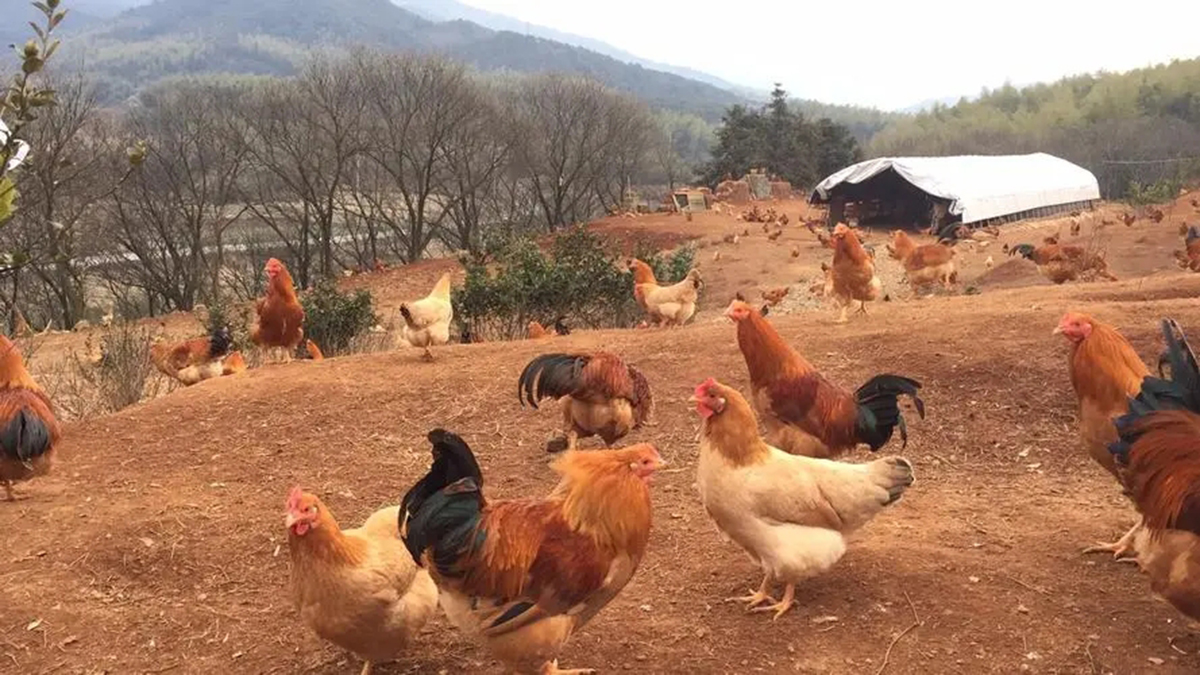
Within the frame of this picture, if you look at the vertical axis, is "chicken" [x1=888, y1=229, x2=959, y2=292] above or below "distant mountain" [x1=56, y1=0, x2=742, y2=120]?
below

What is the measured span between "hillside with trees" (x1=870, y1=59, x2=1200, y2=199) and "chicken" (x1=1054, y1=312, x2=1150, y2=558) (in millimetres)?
32782

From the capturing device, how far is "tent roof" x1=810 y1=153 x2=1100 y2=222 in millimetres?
32094

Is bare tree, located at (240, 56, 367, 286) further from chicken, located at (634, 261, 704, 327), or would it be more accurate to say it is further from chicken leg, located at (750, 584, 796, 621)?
chicken leg, located at (750, 584, 796, 621)

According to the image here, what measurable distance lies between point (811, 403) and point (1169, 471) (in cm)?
195

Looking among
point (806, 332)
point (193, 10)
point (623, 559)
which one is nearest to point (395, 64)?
point (806, 332)

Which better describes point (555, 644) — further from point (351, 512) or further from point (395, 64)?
point (395, 64)

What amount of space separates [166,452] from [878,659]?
6.00 m

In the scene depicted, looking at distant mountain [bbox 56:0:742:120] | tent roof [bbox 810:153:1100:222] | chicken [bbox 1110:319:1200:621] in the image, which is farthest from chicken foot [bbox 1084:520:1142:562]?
distant mountain [bbox 56:0:742:120]

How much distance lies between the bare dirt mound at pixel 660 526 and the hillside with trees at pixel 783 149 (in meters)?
40.3

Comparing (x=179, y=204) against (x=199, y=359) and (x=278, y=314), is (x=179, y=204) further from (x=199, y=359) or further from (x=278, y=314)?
(x=278, y=314)

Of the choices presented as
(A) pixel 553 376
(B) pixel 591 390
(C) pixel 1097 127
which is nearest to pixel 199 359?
(A) pixel 553 376

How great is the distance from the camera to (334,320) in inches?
553

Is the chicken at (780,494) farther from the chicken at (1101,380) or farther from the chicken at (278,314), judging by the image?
the chicken at (278,314)

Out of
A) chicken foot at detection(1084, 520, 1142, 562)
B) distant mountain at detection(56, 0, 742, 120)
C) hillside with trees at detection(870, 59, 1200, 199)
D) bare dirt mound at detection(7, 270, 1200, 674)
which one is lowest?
bare dirt mound at detection(7, 270, 1200, 674)
